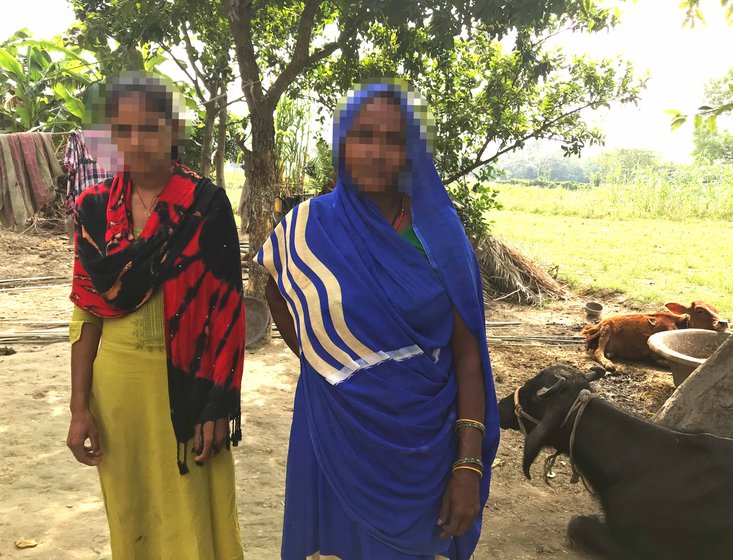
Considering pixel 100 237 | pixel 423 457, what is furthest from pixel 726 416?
pixel 100 237

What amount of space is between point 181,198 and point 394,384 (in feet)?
2.77

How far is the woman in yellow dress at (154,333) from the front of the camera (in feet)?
5.40

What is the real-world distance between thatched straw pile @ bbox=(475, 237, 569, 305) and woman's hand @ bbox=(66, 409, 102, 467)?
7.07 m

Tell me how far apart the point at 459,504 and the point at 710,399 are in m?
2.62

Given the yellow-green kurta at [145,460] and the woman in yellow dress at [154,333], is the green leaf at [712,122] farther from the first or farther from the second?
the yellow-green kurta at [145,460]

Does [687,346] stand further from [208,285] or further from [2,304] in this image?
[2,304]

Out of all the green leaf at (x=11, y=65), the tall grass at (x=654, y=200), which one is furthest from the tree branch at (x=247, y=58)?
the tall grass at (x=654, y=200)

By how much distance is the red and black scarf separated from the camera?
5.41 feet

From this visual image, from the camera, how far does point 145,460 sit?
70.9 inches

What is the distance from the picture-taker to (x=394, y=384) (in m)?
1.40

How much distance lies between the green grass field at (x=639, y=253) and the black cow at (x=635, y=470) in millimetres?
4942

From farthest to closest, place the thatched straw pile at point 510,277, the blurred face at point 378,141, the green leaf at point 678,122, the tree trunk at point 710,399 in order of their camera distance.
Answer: the thatched straw pile at point 510,277 < the green leaf at point 678,122 < the tree trunk at point 710,399 < the blurred face at point 378,141

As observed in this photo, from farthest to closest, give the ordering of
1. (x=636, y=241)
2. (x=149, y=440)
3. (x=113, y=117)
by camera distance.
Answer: (x=636, y=241)
(x=149, y=440)
(x=113, y=117)

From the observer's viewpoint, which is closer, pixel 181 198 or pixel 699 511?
pixel 181 198
